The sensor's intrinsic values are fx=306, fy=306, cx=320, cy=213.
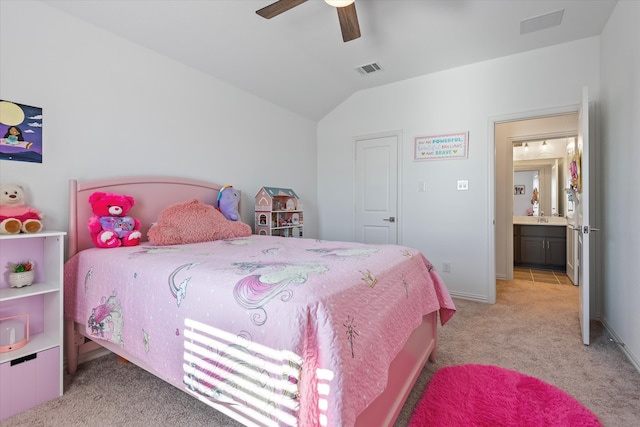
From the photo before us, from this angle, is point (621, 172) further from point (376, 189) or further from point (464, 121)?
point (376, 189)

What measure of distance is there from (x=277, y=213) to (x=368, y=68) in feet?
6.51

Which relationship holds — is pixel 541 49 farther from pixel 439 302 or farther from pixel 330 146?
pixel 439 302

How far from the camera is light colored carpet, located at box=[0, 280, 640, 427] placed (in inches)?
59.9

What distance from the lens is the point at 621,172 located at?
2281 millimetres

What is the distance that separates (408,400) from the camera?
1642 mm

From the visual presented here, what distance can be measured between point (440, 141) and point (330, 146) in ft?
5.07

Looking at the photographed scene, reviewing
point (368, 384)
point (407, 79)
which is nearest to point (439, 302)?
point (368, 384)

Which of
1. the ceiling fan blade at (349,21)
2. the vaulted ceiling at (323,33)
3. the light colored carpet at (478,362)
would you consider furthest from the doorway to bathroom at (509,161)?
the ceiling fan blade at (349,21)

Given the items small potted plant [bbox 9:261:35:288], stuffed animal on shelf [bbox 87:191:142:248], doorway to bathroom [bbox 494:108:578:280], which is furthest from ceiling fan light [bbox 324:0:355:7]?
small potted plant [bbox 9:261:35:288]

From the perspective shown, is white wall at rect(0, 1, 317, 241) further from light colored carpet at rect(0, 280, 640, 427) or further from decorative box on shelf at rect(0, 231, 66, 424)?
light colored carpet at rect(0, 280, 640, 427)

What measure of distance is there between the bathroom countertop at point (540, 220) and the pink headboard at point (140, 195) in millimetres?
5060

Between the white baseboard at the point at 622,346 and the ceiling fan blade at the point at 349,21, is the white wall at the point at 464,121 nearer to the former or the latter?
the white baseboard at the point at 622,346

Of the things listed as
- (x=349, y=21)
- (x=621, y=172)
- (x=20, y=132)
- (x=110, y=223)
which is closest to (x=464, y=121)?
(x=621, y=172)

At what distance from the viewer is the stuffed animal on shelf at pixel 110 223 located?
2.00 m
